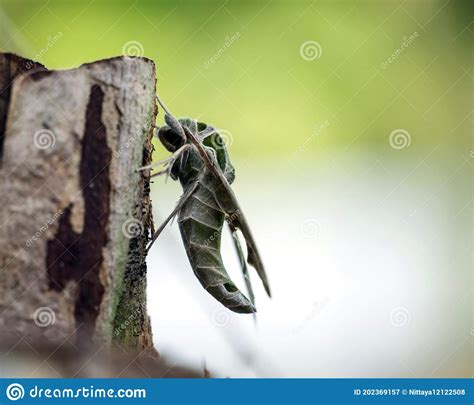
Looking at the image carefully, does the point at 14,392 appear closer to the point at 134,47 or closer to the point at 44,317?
the point at 44,317

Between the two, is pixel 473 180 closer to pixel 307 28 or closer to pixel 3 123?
pixel 307 28

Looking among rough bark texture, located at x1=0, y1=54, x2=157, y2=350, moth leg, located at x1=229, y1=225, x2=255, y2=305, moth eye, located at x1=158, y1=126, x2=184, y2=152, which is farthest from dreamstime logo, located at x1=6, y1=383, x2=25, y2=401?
moth eye, located at x1=158, y1=126, x2=184, y2=152

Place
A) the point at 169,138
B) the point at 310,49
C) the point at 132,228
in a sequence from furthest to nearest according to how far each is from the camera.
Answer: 1. the point at 310,49
2. the point at 169,138
3. the point at 132,228

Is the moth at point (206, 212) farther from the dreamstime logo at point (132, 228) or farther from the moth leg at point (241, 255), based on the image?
the dreamstime logo at point (132, 228)

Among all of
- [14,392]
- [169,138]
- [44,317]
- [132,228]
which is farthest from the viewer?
[169,138]
